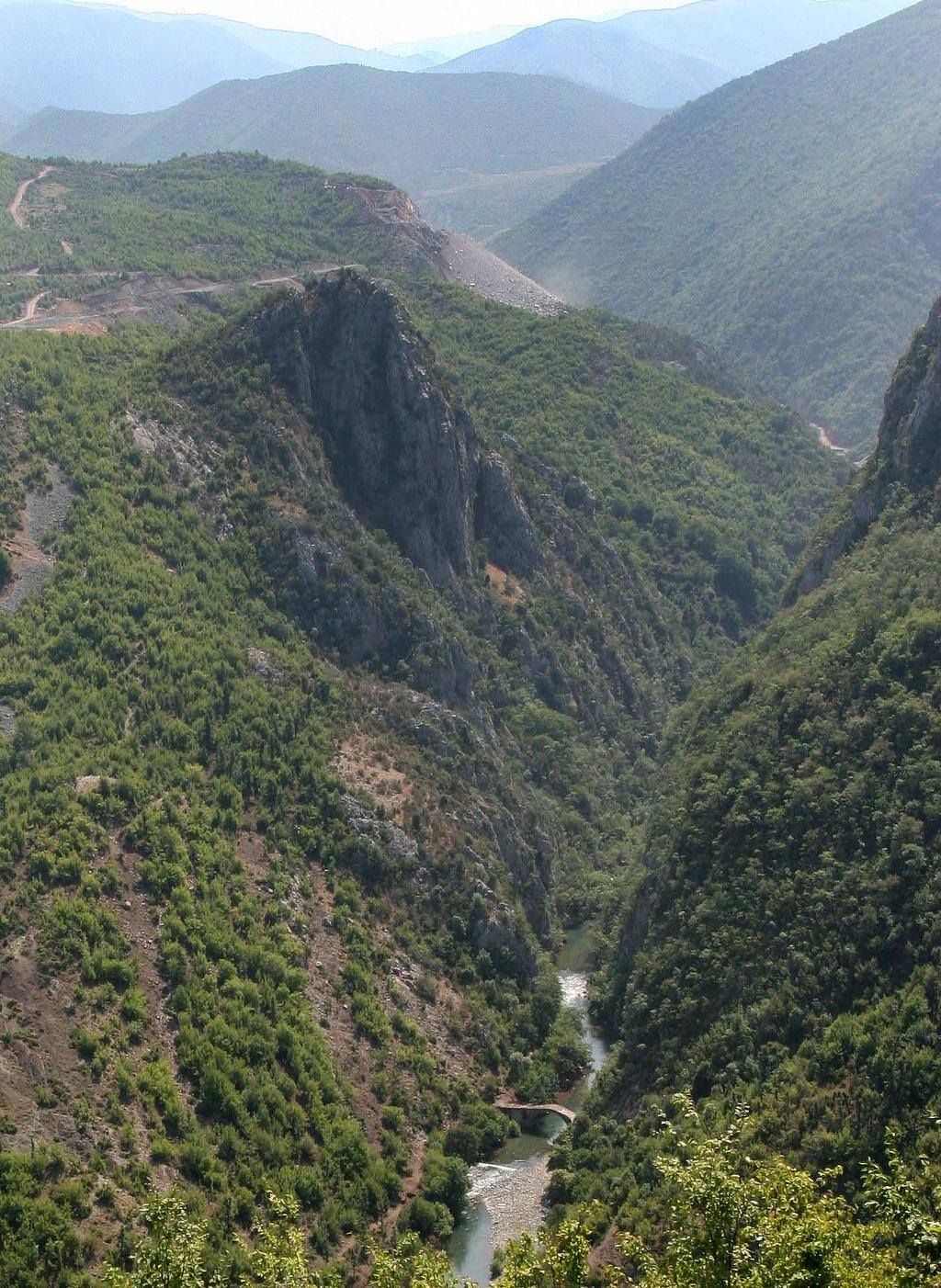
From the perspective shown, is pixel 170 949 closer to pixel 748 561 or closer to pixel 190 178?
pixel 748 561

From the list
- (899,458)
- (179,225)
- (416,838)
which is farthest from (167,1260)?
(179,225)

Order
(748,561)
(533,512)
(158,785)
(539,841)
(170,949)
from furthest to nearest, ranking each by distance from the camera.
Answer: (748,561) < (533,512) < (539,841) < (158,785) < (170,949)

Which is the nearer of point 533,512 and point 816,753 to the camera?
point 816,753

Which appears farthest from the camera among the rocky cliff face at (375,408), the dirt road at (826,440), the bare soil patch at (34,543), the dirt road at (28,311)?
the dirt road at (826,440)

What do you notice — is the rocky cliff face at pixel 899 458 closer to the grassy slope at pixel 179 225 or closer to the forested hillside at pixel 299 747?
the forested hillside at pixel 299 747

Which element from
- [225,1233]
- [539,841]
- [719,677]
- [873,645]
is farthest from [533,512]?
[225,1233]

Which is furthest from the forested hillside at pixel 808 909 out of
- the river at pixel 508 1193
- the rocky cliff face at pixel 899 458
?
the rocky cliff face at pixel 899 458

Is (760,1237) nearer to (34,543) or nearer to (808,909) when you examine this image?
(808,909)
